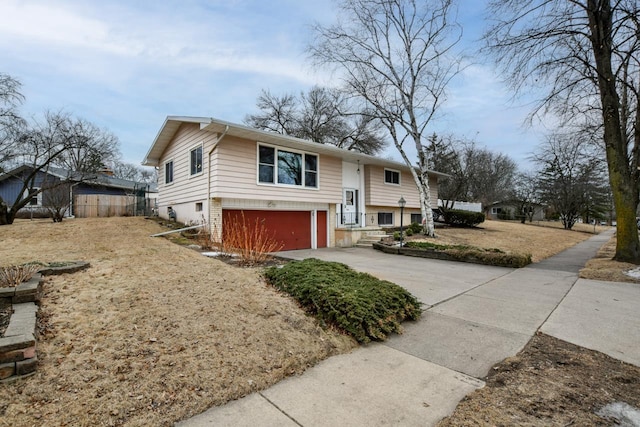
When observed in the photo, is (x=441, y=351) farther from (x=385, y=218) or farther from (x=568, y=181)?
(x=568, y=181)

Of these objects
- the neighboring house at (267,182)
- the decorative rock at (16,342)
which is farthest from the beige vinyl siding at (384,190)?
the decorative rock at (16,342)

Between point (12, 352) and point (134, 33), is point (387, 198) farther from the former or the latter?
point (12, 352)

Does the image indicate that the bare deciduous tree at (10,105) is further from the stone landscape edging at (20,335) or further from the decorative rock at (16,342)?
the decorative rock at (16,342)

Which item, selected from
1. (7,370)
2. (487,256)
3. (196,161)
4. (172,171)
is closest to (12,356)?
(7,370)

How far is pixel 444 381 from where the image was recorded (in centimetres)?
279

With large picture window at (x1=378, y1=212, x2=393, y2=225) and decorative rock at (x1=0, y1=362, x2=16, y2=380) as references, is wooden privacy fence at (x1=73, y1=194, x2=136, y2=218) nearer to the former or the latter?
large picture window at (x1=378, y1=212, x2=393, y2=225)

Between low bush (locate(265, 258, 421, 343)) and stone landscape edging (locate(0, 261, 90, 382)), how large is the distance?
109 inches

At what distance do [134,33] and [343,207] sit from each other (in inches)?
413

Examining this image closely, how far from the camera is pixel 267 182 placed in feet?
37.2

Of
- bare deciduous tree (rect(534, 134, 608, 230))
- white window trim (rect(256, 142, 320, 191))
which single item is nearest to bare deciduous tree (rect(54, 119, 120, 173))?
white window trim (rect(256, 142, 320, 191))

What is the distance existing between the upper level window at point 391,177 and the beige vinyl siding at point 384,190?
262mm

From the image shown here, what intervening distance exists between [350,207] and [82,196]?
50.9ft

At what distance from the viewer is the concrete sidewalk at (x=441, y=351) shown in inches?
91.0

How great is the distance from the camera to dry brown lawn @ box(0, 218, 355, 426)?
2.15 m
